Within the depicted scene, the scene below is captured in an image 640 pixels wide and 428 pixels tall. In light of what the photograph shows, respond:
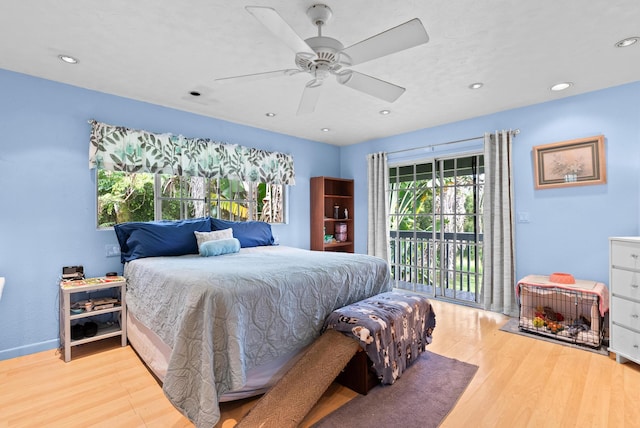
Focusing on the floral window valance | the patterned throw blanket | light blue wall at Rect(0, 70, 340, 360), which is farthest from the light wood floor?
the floral window valance

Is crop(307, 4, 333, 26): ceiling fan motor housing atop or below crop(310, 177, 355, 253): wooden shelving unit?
atop

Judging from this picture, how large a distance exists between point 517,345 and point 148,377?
10.4ft

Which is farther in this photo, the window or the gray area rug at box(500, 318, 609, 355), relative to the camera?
the window

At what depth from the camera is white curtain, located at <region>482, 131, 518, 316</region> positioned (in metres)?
3.70

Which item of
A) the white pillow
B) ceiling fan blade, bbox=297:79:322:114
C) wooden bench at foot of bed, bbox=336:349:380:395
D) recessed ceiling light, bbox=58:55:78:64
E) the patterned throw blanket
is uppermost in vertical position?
recessed ceiling light, bbox=58:55:78:64

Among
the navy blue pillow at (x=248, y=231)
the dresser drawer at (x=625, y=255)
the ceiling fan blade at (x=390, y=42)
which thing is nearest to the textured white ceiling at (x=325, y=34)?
the ceiling fan blade at (x=390, y=42)

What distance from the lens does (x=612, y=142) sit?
310cm

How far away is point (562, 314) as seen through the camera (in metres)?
3.26

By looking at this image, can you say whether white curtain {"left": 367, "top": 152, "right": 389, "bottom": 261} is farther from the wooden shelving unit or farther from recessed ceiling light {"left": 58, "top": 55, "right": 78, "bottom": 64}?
recessed ceiling light {"left": 58, "top": 55, "right": 78, "bottom": 64}

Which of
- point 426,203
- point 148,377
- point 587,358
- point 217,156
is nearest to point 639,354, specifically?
point 587,358

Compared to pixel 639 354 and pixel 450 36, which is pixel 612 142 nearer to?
pixel 639 354

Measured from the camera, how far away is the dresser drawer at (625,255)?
95.7 inches

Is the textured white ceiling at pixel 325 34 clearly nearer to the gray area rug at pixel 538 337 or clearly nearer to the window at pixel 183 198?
the window at pixel 183 198

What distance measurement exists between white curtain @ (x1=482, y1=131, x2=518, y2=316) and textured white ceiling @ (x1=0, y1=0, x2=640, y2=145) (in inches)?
21.1
